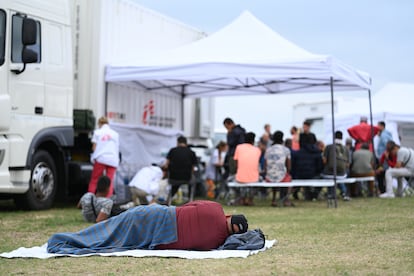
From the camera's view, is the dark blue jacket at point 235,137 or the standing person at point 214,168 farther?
the standing person at point 214,168

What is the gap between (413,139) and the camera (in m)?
22.6

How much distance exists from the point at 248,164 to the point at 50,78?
3.96 metres

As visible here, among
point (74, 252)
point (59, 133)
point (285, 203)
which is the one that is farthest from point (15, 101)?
point (285, 203)

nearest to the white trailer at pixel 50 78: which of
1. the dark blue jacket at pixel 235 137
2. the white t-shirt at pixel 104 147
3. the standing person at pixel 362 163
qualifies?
the white t-shirt at pixel 104 147

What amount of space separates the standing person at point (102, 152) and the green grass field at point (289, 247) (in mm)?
813

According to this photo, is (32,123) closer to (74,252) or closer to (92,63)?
(92,63)

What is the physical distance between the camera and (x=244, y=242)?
687 cm

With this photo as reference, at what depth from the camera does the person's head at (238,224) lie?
6.73 metres

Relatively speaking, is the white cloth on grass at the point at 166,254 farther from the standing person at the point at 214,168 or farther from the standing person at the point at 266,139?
the standing person at the point at 266,139

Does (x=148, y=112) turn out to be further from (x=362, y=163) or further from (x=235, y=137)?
(x=362, y=163)

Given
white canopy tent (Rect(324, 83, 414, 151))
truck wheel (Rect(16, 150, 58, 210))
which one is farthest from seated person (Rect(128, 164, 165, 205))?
white canopy tent (Rect(324, 83, 414, 151))

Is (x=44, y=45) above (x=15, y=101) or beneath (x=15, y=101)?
above

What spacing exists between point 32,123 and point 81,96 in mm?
2338

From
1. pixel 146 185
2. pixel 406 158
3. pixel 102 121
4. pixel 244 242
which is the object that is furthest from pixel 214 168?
pixel 244 242
